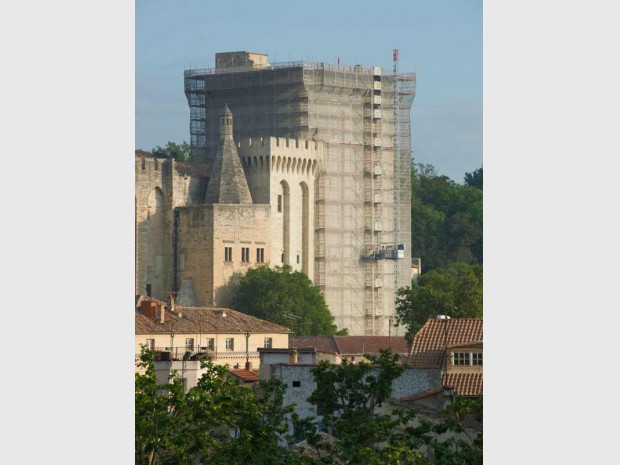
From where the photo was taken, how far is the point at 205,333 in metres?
27.4

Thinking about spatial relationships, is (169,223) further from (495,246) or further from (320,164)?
(495,246)

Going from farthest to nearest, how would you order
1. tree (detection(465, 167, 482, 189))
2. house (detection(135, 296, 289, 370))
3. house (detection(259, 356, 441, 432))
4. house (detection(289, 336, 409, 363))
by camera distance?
house (detection(289, 336, 409, 363)) < house (detection(135, 296, 289, 370)) < house (detection(259, 356, 441, 432)) < tree (detection(465, 167, 482, 189))

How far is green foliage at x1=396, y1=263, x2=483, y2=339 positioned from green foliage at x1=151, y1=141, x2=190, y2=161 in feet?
41.0

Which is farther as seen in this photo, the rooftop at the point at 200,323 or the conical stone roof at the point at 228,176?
the conical stone roof at the point at 228,176

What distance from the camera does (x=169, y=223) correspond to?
41781 mm

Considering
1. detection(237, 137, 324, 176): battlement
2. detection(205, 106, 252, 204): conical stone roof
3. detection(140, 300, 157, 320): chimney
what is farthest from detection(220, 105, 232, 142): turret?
detection(140, 300, 157, 320): chimney

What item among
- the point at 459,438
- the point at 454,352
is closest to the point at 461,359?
the point at 454,352

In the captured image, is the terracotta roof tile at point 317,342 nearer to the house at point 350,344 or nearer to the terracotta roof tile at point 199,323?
the house at point 350,344

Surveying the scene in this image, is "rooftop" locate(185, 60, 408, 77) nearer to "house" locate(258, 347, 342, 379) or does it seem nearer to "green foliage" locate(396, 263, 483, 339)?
"green foliage" locate(396, 263, 483, 339)

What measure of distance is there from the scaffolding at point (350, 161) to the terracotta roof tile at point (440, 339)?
20.9 meters

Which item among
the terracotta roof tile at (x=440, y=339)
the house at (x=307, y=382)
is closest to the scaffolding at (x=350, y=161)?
the terracotta roof tile at (x=440, y=339)

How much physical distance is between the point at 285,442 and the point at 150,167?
29.0 meters

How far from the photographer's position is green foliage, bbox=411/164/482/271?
31516mm

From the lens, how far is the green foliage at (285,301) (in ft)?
121
